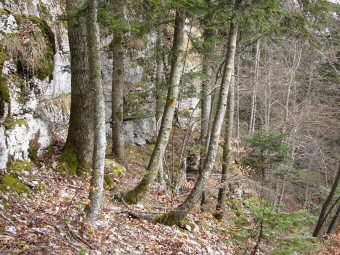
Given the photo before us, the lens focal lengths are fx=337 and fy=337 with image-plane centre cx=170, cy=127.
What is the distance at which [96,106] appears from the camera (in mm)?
4824

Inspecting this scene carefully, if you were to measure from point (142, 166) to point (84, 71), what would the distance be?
19.5ft

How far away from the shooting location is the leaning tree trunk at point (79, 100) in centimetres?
705

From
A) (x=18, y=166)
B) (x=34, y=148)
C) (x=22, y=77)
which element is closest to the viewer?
(x=18, y=166)

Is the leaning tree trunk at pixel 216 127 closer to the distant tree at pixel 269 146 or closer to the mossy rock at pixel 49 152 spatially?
the mossy rock at pixel 49 152

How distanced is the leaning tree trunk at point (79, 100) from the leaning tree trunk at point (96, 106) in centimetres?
241

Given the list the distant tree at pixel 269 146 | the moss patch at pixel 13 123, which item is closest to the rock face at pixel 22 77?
the moss patch at pixel 13 123

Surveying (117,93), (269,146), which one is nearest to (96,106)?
(117,93)

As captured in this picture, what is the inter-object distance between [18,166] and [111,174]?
2.88 m

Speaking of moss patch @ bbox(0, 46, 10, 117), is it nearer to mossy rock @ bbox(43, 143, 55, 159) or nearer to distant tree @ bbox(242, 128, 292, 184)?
mossy rock @ bbox(43, 143, 55, 159)

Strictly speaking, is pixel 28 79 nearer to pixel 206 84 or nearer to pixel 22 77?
pixel 22 77

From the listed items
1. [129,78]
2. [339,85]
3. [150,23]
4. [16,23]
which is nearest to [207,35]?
[150,23]

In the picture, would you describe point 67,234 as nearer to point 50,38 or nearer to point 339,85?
point 50,38

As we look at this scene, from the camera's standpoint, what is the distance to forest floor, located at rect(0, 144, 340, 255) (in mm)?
4231

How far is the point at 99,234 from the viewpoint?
17.1 feet
